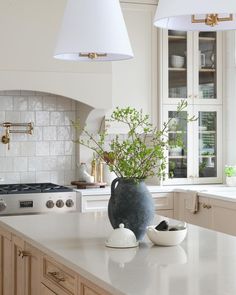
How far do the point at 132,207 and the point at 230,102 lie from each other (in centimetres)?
350

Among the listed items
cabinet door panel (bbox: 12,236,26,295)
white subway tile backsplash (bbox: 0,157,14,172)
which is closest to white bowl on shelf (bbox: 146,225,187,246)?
cabinet door panel (bbox: 12,236,26,295)

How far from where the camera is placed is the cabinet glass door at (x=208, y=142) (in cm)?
650

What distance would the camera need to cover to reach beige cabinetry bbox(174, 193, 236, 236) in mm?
5391

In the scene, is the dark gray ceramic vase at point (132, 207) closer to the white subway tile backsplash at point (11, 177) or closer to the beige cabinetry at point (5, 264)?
the beige cabinetry at point (5, 264)

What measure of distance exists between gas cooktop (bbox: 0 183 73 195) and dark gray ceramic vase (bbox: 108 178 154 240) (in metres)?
2.30

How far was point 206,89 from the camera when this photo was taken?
6.50 meters

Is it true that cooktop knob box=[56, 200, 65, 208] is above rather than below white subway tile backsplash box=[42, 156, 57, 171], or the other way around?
below

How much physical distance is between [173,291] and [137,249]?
0.79m

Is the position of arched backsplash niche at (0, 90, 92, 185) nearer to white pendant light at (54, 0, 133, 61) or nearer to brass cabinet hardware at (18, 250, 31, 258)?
brass cabinet hardware at (18, 250, 31, 258)

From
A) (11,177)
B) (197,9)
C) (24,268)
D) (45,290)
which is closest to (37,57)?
(11,177)

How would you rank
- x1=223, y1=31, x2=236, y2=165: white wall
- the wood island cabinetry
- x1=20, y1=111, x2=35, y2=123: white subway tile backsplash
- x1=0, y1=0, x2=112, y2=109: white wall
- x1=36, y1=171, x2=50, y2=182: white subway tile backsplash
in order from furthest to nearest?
1. x1=223, y1=31, x2=236, y2=165: white wall
2. x1=36, y1=171, x2=50, y2=182: white subway tile backsplash
3. x1=20, y1=111, x2=35, y2=123: white subway tile backsplash
4. x1=0, y1=0, x2=112, y2=109: white wall
5. the wood island cabinetry

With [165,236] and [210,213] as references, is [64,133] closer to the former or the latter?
[210,213]

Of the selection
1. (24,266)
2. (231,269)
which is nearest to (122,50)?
(231,269)

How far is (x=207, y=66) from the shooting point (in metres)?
6.50
